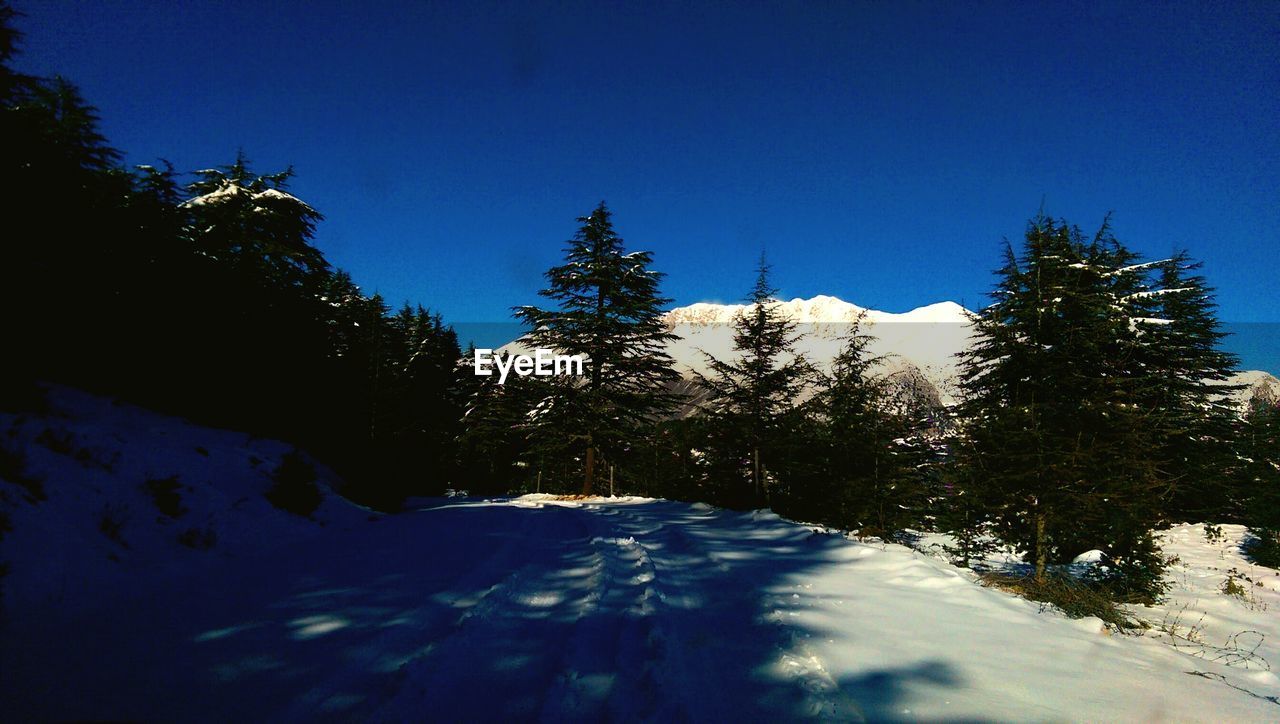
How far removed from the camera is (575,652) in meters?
3.45

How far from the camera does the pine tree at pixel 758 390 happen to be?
17.0 metres

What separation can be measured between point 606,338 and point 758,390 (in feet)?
23.3

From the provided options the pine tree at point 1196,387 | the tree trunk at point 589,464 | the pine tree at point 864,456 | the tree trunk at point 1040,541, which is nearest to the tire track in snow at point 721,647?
the tree trunk at point 1040,541

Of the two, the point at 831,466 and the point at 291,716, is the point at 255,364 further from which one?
the point at 831,466

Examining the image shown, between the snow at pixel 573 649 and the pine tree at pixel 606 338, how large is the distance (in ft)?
47.4

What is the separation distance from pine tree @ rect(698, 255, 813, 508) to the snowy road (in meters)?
11.5

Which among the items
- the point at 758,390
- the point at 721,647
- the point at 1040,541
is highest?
the point at 758,390

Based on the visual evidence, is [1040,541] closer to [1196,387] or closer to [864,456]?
[864,456]

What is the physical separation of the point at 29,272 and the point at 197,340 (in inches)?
120

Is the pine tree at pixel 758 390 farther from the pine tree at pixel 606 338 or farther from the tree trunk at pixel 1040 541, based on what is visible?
the tree trunk at pixel 1040 541

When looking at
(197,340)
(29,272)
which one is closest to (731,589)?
(29,272)

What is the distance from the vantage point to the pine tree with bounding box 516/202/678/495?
20.4m

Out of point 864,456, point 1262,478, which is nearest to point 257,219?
point 864,456

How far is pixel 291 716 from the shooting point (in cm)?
248
